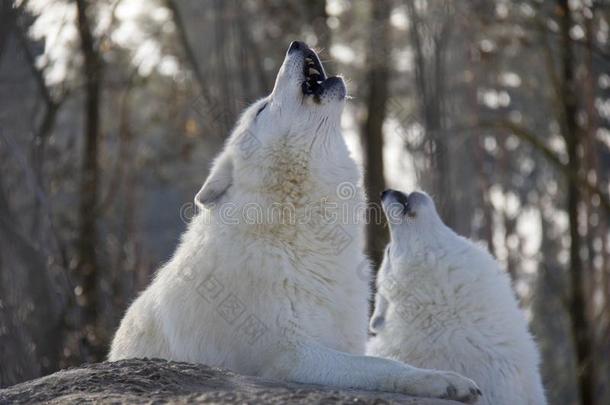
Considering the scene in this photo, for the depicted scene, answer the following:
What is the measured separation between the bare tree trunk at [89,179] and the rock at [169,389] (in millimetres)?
6756

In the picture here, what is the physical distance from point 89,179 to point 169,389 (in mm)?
9796

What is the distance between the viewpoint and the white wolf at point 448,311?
620 cm

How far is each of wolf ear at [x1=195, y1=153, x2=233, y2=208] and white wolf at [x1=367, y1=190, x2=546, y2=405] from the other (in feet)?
4.96

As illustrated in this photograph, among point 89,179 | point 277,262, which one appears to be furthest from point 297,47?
point 89,179

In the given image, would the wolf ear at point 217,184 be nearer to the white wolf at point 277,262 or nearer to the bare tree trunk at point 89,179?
the white wolf at point 277,262

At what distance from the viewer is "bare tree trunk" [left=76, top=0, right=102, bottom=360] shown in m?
12.7

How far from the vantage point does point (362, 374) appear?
514 cm

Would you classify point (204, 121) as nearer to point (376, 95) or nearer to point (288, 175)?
point (376, 95)

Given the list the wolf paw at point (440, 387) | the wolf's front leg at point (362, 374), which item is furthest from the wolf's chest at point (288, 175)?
the wolf paw at point (440, 387)

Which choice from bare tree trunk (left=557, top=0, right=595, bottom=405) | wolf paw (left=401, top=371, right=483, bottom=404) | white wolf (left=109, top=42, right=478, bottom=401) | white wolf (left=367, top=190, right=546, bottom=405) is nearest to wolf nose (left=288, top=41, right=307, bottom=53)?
white wolf (left=109, top=42, right=478, bottom=401)

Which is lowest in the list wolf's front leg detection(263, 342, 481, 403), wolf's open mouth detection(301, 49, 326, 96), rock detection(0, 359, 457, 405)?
rock detection(0, 359, 457, 405)

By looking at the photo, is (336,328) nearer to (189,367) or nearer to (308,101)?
(189,367)

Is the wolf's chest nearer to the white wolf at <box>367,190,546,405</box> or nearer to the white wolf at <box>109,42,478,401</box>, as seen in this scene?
the white wolf at <box>109,42,478,401</box>

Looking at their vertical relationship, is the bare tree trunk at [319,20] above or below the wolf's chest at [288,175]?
above
